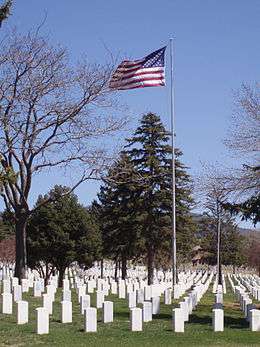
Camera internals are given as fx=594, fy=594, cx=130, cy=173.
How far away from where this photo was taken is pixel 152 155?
40844mm

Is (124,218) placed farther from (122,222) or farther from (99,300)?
(99,300)

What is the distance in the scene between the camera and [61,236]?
101ft

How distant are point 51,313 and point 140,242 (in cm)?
2540

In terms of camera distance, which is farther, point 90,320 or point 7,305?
point 7,305

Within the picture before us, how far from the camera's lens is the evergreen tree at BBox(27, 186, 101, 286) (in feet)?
101

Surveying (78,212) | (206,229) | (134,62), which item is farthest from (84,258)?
(206,229)

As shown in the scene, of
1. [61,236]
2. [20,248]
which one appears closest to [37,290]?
[20,248]

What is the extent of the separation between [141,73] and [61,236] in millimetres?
11163

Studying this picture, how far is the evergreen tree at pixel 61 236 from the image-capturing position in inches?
1212

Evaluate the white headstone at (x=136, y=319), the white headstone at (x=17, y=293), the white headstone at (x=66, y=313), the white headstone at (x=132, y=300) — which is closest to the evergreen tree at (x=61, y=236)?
the white headstone at (x=17, y=293)

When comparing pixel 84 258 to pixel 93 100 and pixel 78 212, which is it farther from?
pixel 93 100

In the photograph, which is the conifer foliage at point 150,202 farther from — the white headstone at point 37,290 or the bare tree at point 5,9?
the bare tree at point 5,9

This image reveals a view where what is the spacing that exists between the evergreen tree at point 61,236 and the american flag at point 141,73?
29.4 ft

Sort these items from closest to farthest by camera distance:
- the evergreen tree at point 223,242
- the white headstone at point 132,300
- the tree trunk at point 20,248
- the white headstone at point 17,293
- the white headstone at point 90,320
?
the white headstone at point 90,320, the white headstone at point 132,300, the white headstone at point 17,293, the tree trunk at point 20,248, the evergreen tree at point 223,242
